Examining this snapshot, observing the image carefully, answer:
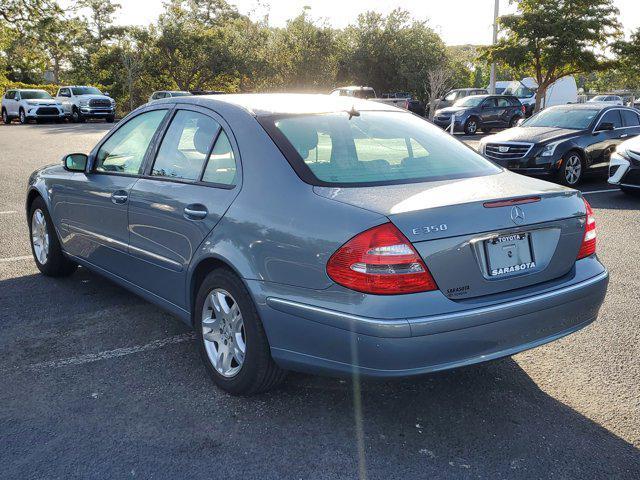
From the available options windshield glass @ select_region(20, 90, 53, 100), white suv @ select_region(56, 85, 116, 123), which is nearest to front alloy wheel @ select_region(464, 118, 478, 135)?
white suv @ select_region(56, 85, 116, 123)

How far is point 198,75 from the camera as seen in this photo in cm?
4262

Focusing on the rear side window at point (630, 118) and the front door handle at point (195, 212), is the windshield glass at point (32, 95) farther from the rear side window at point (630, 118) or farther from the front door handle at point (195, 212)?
the front door handle at point (195, 212)

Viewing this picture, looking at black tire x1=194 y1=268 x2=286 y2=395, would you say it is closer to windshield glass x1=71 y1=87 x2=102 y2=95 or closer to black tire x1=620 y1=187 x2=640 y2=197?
black tire x1=620 y1=187 x2=640 y2=197

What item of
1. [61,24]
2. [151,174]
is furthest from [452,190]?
[61,24]

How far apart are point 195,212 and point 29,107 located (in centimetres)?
3196

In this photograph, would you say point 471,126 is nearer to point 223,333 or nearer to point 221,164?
point 221,164

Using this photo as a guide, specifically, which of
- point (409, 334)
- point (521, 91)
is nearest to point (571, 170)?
point (409, 334)

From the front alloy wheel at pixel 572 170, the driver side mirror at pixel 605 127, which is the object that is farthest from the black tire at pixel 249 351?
the driver side mirror at pixel 605 127

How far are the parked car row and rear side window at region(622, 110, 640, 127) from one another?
89.0ft

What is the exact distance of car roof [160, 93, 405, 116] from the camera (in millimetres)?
3728

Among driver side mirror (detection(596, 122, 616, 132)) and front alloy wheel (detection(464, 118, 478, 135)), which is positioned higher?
driver side mirror (detection(596, 122, 616, 132))

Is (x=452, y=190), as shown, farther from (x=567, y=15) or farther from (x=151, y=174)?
(x=567, y=15)

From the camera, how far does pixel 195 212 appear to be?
358cm

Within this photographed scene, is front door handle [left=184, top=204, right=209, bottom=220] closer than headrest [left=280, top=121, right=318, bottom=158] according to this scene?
No
